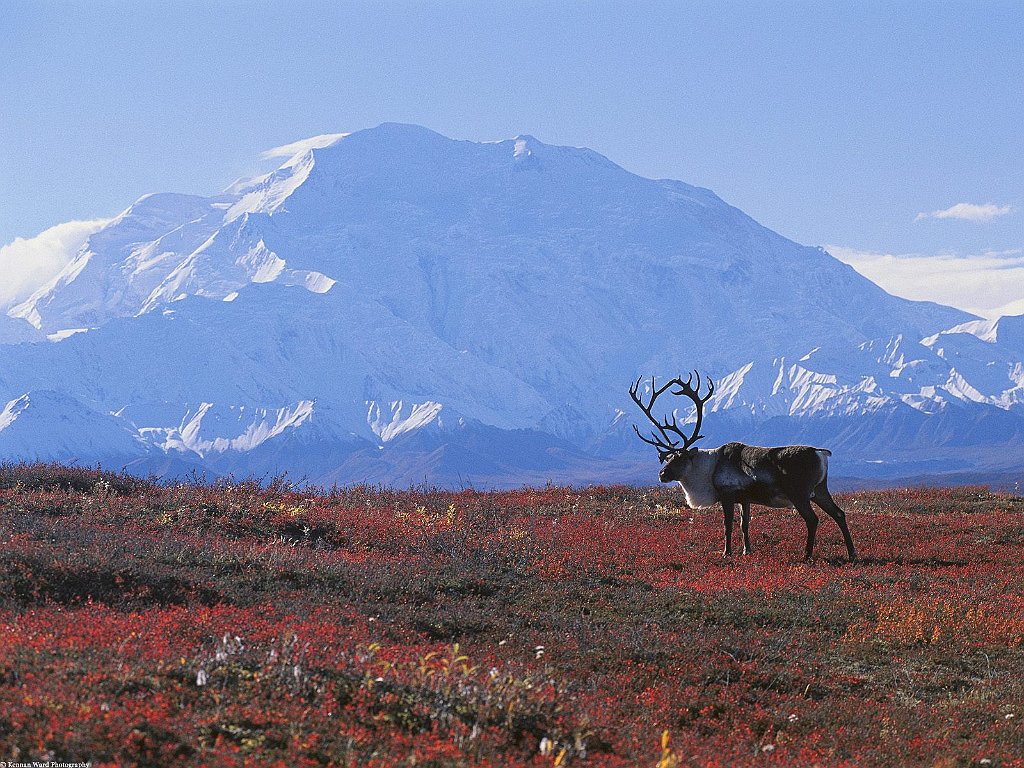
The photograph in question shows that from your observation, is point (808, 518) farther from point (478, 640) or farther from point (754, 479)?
point (478, 640)

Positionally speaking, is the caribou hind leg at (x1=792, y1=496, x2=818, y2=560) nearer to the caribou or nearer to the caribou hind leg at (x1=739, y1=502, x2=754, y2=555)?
the caribou

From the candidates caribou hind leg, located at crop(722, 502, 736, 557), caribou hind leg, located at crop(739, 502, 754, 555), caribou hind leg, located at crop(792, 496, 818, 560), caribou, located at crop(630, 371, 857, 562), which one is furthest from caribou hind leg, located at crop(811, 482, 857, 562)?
caribou hind leg, located at crop(722, 502, 736, 557)

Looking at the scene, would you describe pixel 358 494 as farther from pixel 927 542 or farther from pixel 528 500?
pixel 927 542

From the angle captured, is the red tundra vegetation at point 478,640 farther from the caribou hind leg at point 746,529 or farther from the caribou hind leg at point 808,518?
the caribou hind leg at point 746,529

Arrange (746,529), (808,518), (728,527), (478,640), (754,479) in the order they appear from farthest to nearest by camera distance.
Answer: (754,479) < (746,529) < (728,527) < (808,518) < (478,640)

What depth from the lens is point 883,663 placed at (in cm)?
1355

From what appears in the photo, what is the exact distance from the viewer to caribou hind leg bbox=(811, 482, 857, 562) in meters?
20.8

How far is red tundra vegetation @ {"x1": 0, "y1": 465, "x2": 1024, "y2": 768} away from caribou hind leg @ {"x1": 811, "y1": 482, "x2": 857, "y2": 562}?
0.39 meters

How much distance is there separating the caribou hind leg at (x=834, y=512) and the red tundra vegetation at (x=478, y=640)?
1.27 feet

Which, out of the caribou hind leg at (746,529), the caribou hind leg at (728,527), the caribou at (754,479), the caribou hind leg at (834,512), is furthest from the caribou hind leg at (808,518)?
the caribou hind leg at (728,527)

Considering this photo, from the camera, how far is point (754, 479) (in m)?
22.0

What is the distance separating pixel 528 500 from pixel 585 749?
1993cm

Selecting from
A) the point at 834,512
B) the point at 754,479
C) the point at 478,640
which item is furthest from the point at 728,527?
the point at 478,640

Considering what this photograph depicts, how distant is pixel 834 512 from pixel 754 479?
1664 millimetres
